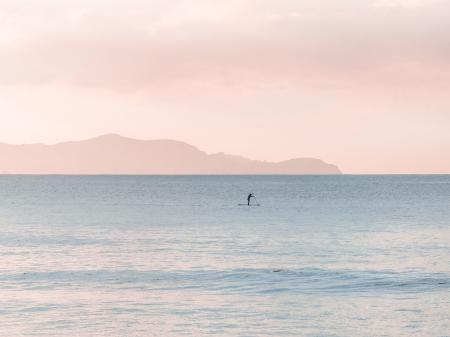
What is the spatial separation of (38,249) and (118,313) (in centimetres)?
2457

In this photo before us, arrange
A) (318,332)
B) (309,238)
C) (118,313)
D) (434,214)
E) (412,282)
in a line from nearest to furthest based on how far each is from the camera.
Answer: (318,332) → (118,313) → (412,282) → (309,238) → (434,214)

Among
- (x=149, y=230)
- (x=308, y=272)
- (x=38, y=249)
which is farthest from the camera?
(x=149, y=230)

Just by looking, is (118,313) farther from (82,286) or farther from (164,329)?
(82,286)

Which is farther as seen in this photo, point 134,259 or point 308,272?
point 134,259

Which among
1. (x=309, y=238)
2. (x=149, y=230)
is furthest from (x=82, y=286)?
(x=149, y=230)

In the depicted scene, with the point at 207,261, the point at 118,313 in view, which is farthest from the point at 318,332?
the point at 207,261

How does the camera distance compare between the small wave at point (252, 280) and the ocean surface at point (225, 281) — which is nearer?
the ocean surface at point (225, 281)

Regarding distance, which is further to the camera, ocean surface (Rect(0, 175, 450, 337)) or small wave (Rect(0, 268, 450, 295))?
small wave (Rect(0, 268, 450, 295))

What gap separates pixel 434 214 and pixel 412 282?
6073 centimetres

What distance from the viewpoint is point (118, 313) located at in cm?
2898

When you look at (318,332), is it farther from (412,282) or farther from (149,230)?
(149,230)

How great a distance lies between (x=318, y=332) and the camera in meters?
26.0

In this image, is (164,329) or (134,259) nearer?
(164,329)

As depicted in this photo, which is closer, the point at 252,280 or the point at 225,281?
the point at 225,281
